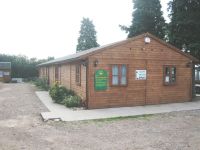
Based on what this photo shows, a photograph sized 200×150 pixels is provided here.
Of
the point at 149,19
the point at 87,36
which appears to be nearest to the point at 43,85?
the point at 149,19

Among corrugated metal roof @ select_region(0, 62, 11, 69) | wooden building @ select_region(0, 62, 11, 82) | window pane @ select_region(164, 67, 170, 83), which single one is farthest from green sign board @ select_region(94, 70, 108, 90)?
corrugated metal roof @ select_region(0, 62, 11, 69)

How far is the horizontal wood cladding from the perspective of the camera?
549 inches

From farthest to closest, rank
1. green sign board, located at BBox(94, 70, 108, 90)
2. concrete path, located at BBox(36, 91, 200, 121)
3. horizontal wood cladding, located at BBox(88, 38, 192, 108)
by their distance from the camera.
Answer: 1. horizontal wood cladding, located at BBox(88, 38, 192, 108)
2. green sign board, located at BBox(94, 70, 108, 90)
3. concrete path, located at BBox(36, 91, 200, 121)

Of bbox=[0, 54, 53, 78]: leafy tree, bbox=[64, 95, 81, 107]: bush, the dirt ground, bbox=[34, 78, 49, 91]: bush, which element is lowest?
the dirt ground

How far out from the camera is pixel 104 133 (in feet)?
29.5

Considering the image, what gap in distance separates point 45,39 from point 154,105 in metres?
75.0

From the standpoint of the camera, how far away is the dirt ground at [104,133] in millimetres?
7602

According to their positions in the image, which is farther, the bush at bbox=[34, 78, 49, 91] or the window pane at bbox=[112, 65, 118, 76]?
the bush at bbox=[34, 78, 49, 91]

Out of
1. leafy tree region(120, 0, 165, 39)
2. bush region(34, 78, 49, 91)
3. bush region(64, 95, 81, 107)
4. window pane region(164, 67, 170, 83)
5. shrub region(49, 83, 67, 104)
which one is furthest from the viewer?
leafy tree region(120, 0, 165, 39)

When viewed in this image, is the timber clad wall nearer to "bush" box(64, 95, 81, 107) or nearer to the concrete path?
"bush" box(64, 95, 81, 107)

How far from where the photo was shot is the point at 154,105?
1502 cm

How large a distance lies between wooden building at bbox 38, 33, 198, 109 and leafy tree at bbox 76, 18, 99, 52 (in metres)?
34.5

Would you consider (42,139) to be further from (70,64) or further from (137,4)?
(137,4)

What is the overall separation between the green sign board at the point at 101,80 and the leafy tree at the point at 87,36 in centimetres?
3686
